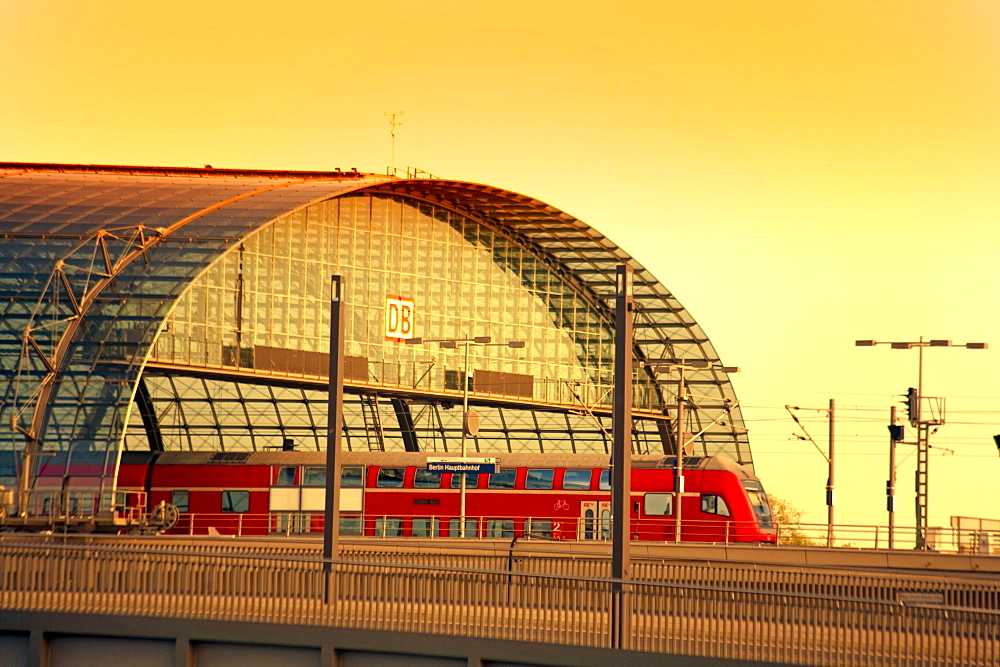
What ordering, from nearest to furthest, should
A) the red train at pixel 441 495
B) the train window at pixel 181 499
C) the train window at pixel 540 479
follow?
the red train at pixel 441 495 < the train window at pixel 540 479 < the train window at pixel 181 499

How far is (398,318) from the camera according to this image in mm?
80375

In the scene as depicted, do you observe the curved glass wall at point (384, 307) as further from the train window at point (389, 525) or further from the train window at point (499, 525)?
the train window at point (499, 525)

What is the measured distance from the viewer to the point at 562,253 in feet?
296

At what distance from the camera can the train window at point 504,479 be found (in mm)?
61719

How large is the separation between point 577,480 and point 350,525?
→ 11030mm

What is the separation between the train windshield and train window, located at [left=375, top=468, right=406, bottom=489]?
1430 centimetres

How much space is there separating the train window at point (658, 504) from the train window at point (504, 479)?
18.1ft

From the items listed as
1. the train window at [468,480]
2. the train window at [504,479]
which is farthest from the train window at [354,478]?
the train window at [504,479]

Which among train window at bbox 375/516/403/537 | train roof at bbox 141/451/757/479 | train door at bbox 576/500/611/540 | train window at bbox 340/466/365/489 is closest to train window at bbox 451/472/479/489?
train roof at bbox 141/451/757/479

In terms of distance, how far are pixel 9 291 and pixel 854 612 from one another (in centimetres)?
4619

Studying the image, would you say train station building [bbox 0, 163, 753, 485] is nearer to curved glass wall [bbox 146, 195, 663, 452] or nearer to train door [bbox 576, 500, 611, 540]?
curved glass wall [bbox 146, 195, 663, 452]

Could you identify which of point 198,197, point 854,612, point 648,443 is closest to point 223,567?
point 854,612

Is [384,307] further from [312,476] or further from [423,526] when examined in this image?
[423,526]

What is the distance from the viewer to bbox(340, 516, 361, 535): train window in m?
61.4
